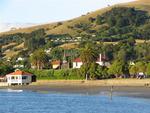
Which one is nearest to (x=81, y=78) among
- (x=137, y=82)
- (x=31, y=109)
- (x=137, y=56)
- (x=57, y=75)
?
(x=57, y=75)

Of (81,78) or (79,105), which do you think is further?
(81,78)

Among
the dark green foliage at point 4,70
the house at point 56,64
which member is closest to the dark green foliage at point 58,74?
the dark green foliage at point 4,70

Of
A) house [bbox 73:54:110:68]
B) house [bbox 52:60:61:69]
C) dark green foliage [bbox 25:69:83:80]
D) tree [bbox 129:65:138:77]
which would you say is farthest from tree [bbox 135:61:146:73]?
house [bbox 52:60:61:69]

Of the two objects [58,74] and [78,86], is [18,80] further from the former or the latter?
[78,86]

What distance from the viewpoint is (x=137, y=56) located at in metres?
163

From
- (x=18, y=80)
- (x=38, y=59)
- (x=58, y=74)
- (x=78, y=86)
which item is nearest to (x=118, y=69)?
(x=78, y=86)

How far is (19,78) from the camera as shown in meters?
131

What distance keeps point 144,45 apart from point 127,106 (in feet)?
341

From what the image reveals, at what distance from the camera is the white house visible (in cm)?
13125

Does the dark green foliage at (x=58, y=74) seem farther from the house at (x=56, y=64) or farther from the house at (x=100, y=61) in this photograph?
the house at (x=56, y=64)

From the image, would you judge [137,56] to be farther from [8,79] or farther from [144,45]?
[8,79]

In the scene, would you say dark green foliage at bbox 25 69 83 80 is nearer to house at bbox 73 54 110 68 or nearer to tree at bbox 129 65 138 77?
tree at bbox 129 65 138 77

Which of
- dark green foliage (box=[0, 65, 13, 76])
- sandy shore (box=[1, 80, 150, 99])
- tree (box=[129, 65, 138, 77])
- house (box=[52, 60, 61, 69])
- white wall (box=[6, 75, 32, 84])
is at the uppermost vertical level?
house (box=[52, 60, 61, 69])

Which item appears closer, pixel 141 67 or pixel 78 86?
pixel 78 86
